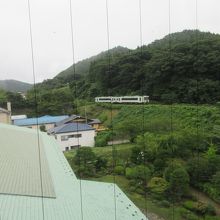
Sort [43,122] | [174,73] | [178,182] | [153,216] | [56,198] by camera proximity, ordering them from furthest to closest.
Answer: [174,73]
[43,122]
[178,182]
[153,216]
[56,198]

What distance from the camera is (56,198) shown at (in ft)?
12.1

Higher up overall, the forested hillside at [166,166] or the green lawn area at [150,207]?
the forested hillside at [166,166]

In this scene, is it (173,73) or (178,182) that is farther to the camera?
(173,73)

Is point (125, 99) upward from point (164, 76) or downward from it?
downward

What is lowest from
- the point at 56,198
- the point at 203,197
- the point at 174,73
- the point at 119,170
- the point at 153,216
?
the point at 203,197

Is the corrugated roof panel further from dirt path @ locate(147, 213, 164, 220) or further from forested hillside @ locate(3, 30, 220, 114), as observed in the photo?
forested hillside @ locate(3, 30, 220, 114)

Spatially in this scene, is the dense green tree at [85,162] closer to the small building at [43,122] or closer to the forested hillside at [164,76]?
the forested hillside at [164,76]

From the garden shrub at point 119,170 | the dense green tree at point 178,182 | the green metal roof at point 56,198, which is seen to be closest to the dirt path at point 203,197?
the dense green tree at point 178,182

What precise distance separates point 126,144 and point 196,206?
5488 millimetres

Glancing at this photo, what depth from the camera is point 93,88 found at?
2175cm

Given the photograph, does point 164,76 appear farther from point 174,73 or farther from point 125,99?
point 125,99

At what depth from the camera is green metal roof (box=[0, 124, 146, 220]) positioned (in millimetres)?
3115

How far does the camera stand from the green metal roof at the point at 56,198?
123 inches

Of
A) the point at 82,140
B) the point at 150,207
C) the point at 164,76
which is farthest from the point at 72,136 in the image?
the point at 150,207
